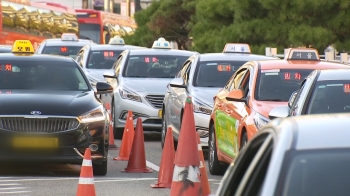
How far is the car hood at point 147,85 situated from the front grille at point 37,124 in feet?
22.3

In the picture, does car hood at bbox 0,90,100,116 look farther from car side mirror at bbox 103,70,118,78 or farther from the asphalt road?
car side mirror at bbox 103,70,118,78

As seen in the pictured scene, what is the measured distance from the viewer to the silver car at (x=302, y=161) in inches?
152

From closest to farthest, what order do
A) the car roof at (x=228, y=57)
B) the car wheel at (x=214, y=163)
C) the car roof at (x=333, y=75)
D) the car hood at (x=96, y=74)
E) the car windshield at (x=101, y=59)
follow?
the car roof at (x=333, y=75) → the car wheel at (x=214, y=163) → the car roof at (x=228, y=57) → the car hood at (x=96, y=74) → the car windshield at (x=101, y=59)

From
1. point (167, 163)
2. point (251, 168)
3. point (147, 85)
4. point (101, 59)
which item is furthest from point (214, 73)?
point (251, 168)

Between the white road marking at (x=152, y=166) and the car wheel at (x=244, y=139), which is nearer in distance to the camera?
the car wheel at (x=244, y=139)

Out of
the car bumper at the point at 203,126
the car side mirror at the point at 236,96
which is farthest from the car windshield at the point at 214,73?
the car side mirror at the point at 236,96

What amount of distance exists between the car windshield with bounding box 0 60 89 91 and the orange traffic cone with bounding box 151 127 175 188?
2781mm

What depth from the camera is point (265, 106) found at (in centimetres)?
1170

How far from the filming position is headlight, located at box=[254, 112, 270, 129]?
1112 cm

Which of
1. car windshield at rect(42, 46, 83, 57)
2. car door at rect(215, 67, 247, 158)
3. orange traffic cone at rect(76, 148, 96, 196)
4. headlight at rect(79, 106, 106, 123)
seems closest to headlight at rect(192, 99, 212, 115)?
car door at rect(215, 67, 247, 158)

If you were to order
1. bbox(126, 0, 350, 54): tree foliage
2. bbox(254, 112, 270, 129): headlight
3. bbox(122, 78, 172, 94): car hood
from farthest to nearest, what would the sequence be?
bbox(126, 0, 350, 54): tree foliage < bbox(122, 78, 172, 94): car hood < bbox(254, 112, 270, 129): headlight

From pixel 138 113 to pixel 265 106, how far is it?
754cm

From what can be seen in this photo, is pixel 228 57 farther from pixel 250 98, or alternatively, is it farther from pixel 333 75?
pixel 333 75

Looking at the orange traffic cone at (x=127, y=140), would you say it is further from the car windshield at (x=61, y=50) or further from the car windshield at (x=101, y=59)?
the car windshield at (x=61, y=50)
